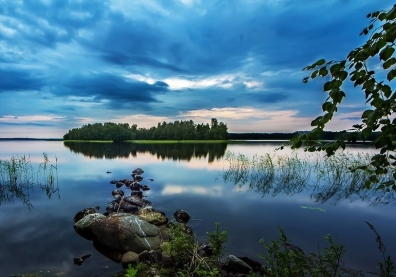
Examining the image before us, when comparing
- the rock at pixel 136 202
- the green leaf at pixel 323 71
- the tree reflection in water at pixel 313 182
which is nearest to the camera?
the green leaf at pixel 323 71

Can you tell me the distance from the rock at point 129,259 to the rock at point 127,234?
0.38 metres

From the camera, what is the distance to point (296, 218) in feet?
40.6

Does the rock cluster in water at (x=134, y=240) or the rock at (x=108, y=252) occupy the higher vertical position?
the rock cluster in water at (x=134, y=240)

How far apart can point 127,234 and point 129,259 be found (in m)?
1.08

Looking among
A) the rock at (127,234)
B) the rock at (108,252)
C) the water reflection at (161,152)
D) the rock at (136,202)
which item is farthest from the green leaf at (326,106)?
the water reflection at (161,152)

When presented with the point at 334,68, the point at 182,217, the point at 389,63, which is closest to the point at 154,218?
the point at 182,217

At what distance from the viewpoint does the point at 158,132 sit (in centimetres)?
12988

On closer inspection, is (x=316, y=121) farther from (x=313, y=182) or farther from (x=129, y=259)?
(x=313, y=182)

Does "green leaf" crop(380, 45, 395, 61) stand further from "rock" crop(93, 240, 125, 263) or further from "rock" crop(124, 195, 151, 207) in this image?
"rock" crop(124, 195, 151, 207)

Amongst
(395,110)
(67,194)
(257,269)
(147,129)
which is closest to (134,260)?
(257,269)

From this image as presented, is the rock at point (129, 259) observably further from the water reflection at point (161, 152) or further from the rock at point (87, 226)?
the water reflection at point (161, 152)

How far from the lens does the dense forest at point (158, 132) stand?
127750 millimetres

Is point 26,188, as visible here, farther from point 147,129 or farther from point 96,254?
point 147,129

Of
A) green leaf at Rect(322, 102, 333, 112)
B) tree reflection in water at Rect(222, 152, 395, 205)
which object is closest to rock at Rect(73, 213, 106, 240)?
green leaf at Rect(322, 102, 333, 112)
